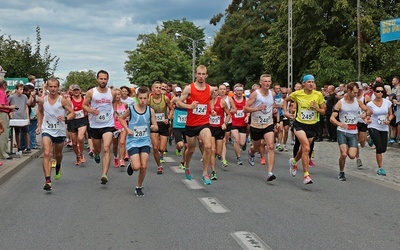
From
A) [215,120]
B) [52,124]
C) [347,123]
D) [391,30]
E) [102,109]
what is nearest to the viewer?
[52,124]

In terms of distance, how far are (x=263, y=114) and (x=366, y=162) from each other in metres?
4.43

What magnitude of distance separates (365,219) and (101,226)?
10.4ft

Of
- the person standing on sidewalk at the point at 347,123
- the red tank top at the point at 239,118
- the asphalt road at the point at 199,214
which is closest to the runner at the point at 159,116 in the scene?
the asphalt road at the point at 199,214

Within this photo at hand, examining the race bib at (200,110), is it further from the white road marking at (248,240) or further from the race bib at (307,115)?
the white road marking at (248,240)

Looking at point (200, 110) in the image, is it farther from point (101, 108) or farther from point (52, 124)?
point (52, 124)

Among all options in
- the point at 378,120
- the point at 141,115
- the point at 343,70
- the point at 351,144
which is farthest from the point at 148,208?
the point at 343,70

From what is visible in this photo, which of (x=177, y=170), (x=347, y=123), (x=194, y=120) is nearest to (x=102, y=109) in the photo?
(x=194, y=120)

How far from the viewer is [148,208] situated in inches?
313

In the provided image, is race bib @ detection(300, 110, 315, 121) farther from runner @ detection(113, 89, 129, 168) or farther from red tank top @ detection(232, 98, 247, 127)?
runner @ detection(113, 89, 129, 168)

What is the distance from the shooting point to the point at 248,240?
6051 millimetres

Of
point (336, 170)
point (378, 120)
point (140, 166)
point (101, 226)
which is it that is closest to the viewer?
point (101, 226)

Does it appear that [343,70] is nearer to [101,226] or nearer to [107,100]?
[107,100]

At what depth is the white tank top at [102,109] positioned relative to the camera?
10414mm

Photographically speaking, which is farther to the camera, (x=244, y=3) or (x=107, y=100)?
(x=244, y=3)
